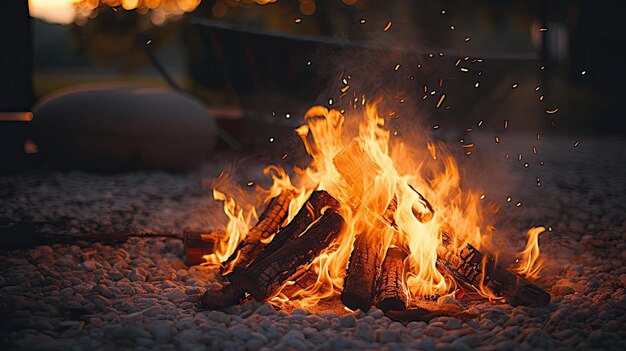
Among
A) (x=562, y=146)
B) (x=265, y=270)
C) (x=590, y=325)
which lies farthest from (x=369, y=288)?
(x=562, y=146)

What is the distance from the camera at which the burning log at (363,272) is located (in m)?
2.82

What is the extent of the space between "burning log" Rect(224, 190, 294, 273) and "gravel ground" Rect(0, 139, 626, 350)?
0.58 ft

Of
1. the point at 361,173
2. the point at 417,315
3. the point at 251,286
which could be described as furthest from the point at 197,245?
the point at 417,315

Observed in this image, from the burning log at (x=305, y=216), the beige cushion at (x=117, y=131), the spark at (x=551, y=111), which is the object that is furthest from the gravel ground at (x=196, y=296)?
the spark at (x=551, y=111)

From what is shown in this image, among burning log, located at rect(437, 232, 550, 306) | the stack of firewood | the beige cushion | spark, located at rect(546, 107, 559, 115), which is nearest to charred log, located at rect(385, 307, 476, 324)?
the stack of firewood

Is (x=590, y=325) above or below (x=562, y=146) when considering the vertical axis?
below

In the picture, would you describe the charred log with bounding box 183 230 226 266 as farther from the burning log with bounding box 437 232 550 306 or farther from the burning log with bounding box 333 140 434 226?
the burning log with bounding box 437 232 550 306

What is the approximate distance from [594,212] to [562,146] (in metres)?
4.05

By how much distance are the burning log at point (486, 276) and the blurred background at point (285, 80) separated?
4.02 ft

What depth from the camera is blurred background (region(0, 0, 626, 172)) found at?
19.9 ft

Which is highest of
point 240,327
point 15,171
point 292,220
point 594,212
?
point 15,171

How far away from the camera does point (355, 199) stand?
3.21 meters

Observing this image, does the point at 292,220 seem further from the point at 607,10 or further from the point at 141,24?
the point at 141,24

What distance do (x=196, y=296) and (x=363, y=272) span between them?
72cm
